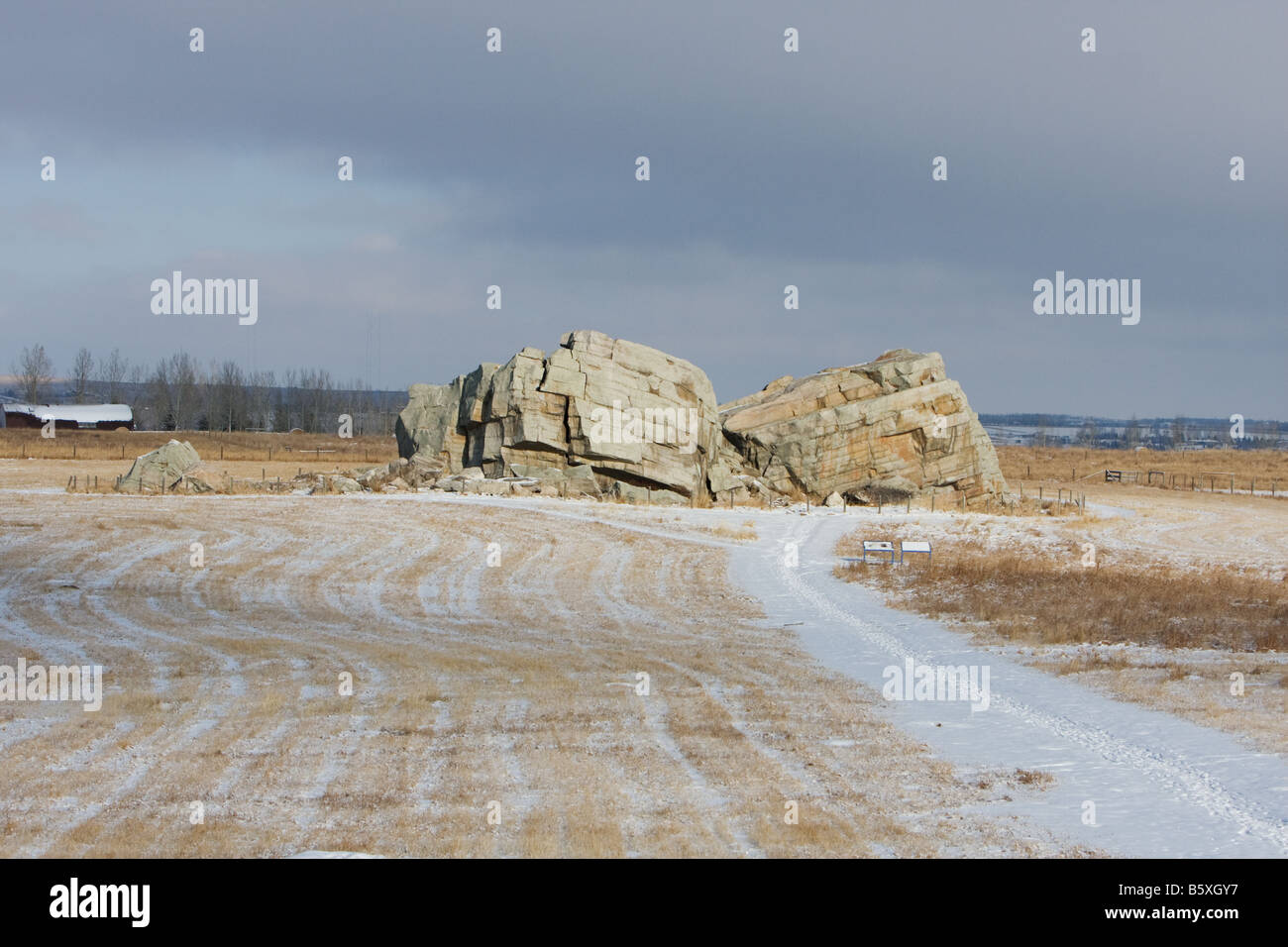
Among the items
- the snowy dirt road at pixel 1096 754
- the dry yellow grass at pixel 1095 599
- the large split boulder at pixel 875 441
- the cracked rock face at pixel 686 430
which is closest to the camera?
the snowy dirt road at pixel 1096 754

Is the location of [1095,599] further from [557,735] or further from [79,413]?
[79,413]

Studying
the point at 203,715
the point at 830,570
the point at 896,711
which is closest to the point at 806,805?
the point at 896,711

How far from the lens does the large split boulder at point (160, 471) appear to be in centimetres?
4291

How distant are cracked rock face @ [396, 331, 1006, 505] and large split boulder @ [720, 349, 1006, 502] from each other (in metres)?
0.05

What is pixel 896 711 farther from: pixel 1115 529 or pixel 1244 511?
pixel 1244 511

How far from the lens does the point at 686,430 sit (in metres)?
46.3

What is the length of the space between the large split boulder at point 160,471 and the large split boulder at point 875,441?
23846mm

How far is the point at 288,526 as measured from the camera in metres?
33.7

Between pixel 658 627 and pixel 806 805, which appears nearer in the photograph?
pixel 806 805

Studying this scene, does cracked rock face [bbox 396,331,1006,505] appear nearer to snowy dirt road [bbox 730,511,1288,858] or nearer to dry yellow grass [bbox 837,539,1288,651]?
dry yellow grass [bbox 837,539,1288,651]

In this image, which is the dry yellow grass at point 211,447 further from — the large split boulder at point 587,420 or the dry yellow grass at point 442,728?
the dry yellow grass at point 442,728

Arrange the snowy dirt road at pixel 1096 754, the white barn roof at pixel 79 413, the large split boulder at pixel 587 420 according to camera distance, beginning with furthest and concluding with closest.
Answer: the white barn roof at pixel 79 413 < the large split boulder at pixel 587 420 < the snowy dirt road at pixel 1096 754

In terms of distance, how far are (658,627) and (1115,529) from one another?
89.4ft

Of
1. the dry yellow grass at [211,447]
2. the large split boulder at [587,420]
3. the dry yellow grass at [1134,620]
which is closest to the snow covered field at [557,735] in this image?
the dry yellow grass at [1134,620]
